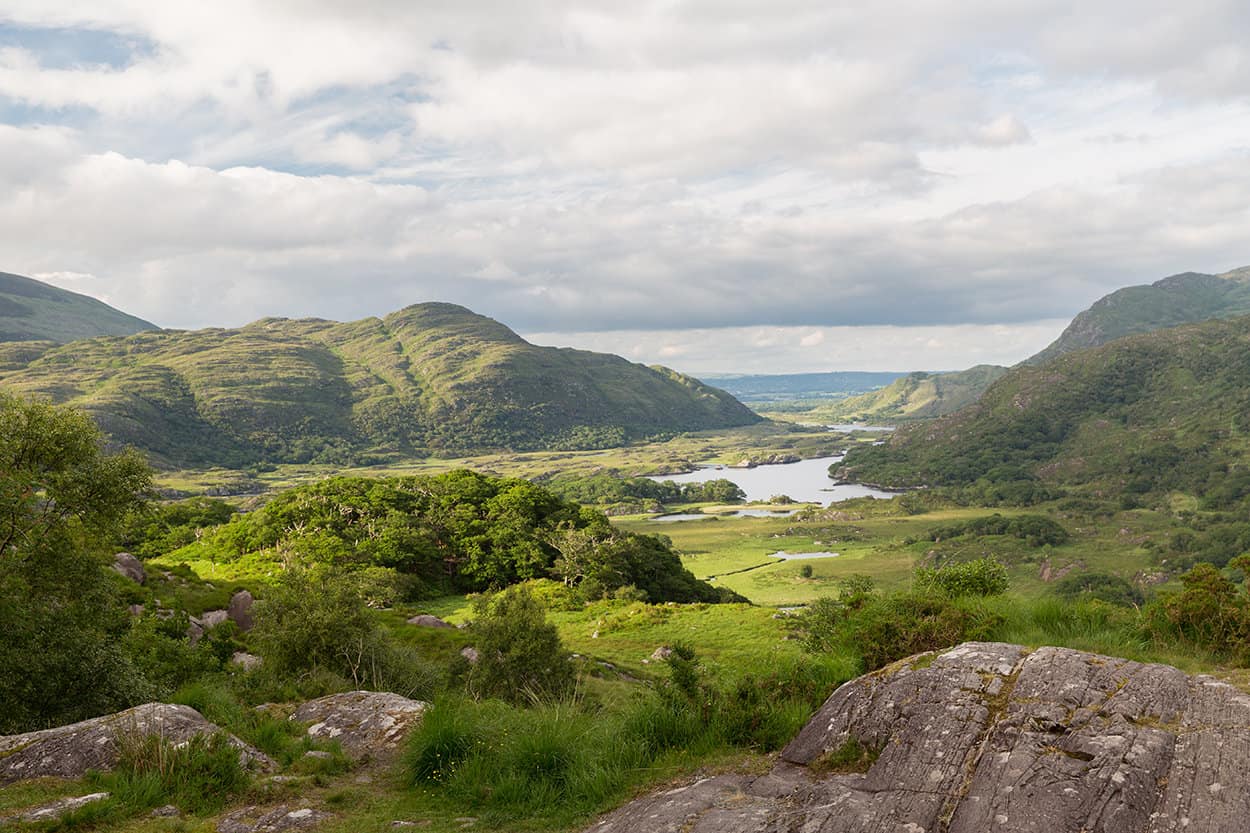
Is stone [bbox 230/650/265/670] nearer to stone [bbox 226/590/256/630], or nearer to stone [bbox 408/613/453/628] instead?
stone [bbox 226/590/256/630]

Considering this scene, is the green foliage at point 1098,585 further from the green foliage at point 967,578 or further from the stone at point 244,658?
the stone at point 244,658

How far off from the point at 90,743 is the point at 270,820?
152 inches

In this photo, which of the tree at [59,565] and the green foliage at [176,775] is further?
the tree at [59,565]

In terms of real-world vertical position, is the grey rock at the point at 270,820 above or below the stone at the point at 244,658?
above

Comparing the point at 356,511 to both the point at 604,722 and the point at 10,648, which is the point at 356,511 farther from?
the point at 604,722

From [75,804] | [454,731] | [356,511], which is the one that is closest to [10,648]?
[75,804]

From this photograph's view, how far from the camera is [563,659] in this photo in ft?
106

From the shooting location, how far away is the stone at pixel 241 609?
4744cm

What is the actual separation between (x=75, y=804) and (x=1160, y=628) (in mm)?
16089

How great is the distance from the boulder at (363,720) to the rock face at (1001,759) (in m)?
6.13

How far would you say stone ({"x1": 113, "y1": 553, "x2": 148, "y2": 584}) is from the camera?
141ft

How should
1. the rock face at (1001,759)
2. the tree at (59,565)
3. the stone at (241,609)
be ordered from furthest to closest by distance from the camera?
the stone at (241,609), the tree at (59,565), the rock face at (1001,759)

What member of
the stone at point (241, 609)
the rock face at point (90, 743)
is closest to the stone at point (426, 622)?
the stone at point (241, 609)

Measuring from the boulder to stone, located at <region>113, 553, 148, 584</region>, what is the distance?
3649cm
